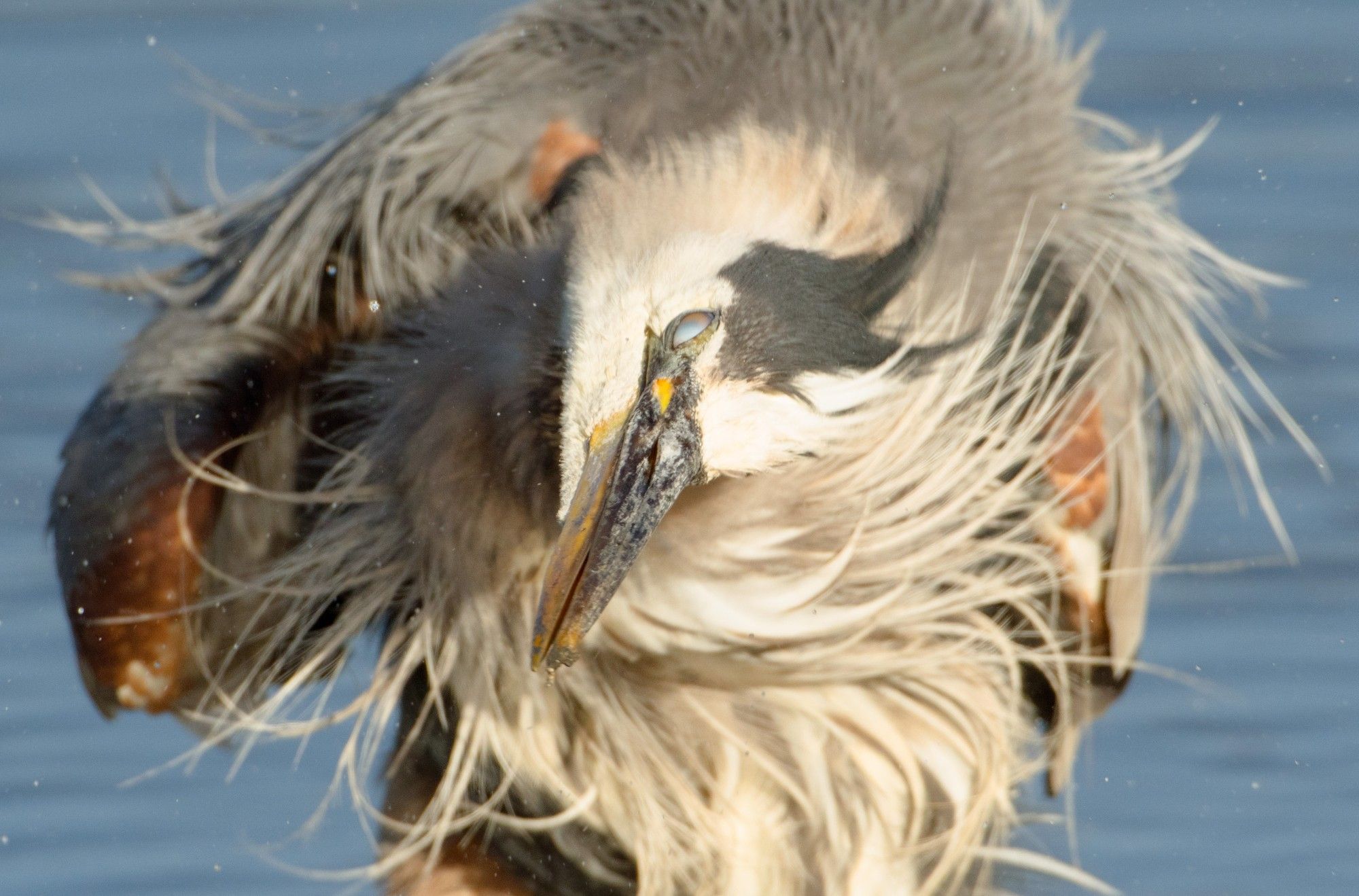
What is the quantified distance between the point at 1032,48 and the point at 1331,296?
11.9ft

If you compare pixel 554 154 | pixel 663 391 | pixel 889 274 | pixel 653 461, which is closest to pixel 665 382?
pixel 663 391

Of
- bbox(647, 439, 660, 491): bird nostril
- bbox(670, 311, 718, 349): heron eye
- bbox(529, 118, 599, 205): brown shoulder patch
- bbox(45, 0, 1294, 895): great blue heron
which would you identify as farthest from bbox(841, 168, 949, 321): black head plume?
bbox(529, 118, 599, 205): brown shoulder patch

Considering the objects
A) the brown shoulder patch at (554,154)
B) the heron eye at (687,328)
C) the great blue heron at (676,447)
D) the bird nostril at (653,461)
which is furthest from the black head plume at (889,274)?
the brown shoulder patch at (554,154)

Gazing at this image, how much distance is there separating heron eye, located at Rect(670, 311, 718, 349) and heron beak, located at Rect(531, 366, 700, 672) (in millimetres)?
61

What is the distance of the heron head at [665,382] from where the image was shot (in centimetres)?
349

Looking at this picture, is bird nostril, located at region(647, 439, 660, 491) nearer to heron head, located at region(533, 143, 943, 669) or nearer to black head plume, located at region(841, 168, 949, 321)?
heron head, located at region(533, 143, 943, 669)

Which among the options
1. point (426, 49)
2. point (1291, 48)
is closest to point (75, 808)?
point (426, 49)

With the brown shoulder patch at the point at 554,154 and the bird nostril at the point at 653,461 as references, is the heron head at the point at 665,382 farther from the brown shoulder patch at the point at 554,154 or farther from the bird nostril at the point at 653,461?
the brown shoulder patch at the point at 554,154

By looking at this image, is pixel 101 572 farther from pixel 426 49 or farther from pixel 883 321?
pixel 426 49

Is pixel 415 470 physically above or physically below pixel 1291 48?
below

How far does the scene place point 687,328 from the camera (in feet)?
11.5

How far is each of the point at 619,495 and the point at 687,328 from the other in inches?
10.1

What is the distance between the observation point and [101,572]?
468 centimetres

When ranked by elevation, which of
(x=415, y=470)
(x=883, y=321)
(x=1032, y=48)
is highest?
(x=1032, y=48)
